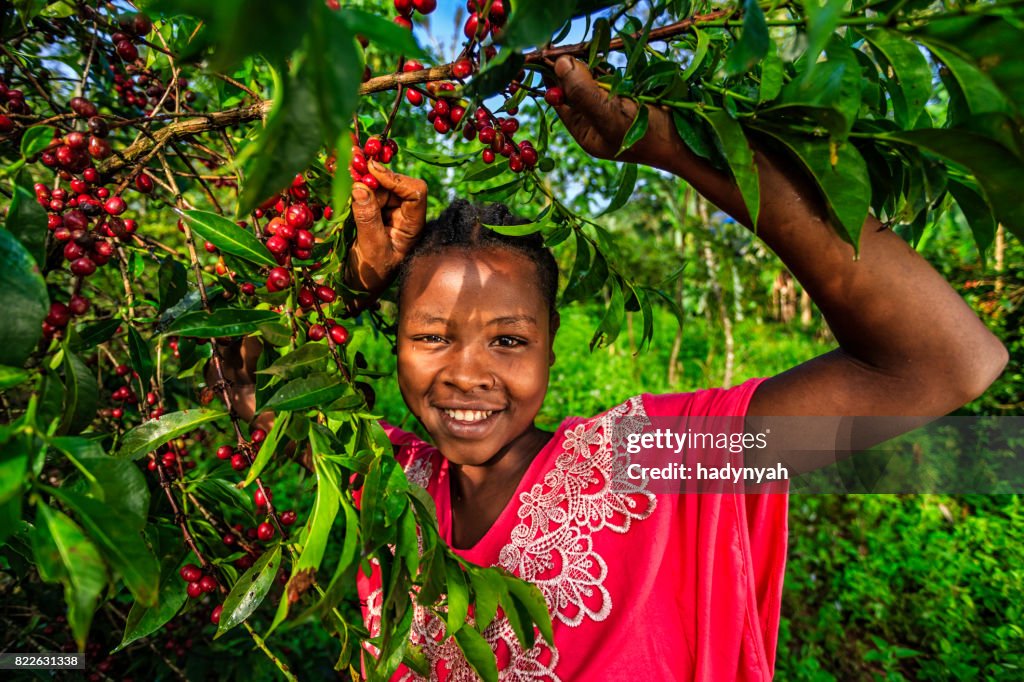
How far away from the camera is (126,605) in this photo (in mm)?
1889

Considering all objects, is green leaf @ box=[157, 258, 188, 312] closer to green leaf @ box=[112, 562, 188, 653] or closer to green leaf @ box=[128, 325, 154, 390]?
green leaf @ box=[128, 325, 154, 390]

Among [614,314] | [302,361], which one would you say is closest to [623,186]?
[614,314]

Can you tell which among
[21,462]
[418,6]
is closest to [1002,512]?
[418,6]

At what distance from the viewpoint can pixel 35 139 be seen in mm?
808

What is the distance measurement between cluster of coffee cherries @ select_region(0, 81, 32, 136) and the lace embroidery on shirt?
112cm

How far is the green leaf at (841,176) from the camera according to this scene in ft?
2.25

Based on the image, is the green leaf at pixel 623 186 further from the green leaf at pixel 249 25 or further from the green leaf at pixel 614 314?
the green leaf at pixel 249 25

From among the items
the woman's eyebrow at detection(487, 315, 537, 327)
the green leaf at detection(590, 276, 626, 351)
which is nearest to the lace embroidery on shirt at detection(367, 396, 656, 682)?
the green leaf at detection(590, 276, 626, 351)

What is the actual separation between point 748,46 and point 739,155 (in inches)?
6.7

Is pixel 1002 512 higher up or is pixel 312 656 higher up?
pixel 1002 512

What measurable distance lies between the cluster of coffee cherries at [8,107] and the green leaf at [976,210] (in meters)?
1.37

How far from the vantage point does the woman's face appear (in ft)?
4.17

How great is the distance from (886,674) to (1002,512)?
1505 millimetres

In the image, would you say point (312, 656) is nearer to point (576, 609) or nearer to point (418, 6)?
point (576, 609)
